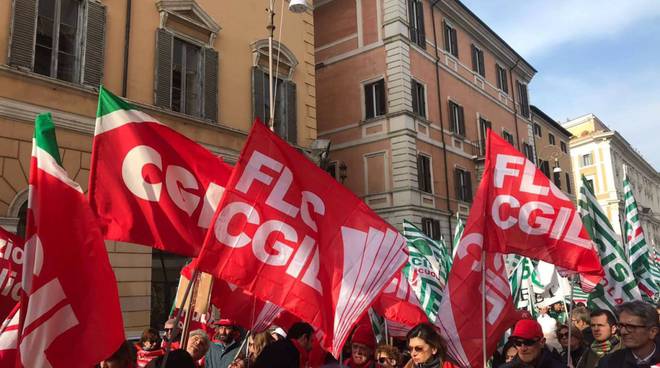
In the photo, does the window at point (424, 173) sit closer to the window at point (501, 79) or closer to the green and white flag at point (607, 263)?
the window at point (501, 79)

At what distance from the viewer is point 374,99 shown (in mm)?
21734

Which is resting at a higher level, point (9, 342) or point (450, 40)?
point (450, 40)

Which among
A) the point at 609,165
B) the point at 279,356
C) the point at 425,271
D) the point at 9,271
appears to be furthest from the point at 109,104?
the point at 609,165

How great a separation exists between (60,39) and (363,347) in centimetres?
856

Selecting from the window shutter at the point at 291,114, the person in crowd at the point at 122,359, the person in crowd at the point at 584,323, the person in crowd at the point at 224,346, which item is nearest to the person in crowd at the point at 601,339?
the person in crowd at the point at 584,323

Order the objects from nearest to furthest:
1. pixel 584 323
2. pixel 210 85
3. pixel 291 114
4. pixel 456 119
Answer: pixel 584 323
pixel 210 85
pixel 291 114
pixel 456 119

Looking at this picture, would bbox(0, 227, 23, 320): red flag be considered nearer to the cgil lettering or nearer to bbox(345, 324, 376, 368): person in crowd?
the cgil lettering

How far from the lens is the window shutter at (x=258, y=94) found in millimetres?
13969

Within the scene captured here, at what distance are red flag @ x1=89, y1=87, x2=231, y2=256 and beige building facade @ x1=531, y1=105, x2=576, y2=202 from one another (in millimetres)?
29861

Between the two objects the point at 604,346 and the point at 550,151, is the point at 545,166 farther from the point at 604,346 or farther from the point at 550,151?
the point at 604,346

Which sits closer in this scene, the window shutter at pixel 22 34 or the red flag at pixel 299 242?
the red flag at pixel 299 242

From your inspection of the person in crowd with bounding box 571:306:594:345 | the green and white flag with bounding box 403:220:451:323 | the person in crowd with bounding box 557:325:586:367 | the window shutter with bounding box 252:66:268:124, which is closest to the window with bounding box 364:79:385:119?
the window shutter with bounding box 252:66:268:124

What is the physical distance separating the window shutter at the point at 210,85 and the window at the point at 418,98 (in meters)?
10.0

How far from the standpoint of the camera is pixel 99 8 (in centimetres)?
1099
